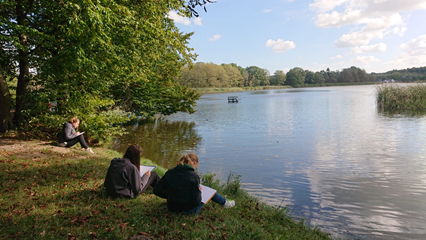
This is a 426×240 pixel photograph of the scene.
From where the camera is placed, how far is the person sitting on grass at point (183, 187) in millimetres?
4410

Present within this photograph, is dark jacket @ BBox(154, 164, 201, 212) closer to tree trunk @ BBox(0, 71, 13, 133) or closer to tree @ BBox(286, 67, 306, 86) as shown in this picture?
tree trunk @ BBox(0, 71, 13, 133)

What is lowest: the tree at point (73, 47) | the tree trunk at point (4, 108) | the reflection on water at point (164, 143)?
the reflection on water at point (164, 143)

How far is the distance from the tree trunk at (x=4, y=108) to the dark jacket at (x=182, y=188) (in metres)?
9.08

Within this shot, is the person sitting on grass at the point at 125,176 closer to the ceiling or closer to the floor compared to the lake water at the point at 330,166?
closer to the ceiling

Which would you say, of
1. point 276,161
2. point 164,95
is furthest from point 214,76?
point 276,161

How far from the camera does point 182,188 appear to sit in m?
4.45

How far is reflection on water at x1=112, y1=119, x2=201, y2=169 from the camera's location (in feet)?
40.3

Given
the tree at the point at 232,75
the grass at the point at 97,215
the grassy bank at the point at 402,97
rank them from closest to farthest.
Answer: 1. the grass at the point at 97,215
2. the grassy bank at the point at 402,97
3. the tree at the point at 232,75

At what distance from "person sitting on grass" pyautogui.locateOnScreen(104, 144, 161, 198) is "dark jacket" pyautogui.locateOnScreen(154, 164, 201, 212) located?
73 cm

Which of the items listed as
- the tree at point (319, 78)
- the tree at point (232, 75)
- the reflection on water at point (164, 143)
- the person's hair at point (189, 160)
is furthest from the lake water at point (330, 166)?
the tree at point (319, 78)

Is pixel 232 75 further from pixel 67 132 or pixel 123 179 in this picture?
pixel 123 179

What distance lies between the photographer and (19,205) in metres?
4.63

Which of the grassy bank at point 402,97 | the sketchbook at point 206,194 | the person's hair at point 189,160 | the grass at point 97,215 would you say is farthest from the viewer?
the grassy bank at point 402,97

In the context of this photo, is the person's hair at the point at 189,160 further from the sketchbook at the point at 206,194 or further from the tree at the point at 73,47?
the tree at the point at 73,47
